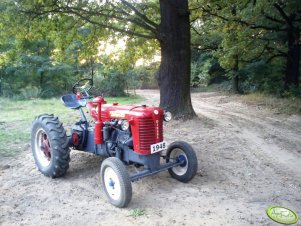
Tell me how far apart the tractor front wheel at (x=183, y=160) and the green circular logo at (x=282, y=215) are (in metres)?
1.33

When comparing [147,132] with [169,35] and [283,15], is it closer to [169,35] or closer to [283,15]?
[169,35]

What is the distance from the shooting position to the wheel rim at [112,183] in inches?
190

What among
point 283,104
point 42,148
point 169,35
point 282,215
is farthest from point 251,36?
point 282,215

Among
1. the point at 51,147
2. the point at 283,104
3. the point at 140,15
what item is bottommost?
the point at 283,104

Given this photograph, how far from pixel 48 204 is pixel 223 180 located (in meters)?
2.80

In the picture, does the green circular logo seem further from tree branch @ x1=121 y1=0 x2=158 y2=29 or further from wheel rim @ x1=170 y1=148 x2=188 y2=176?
tree branch @ x1=121 y1=0 x2=158 y2=29

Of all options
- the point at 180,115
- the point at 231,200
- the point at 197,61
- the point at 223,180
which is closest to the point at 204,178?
the point at 223,180

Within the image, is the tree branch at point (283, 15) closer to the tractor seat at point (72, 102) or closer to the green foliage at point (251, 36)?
the green foliage at point (251, 36)

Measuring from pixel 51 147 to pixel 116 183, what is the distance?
153cm

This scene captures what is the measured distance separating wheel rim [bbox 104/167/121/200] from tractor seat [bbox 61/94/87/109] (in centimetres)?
198

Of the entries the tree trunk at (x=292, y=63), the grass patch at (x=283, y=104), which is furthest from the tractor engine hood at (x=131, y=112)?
the tree trunk at (x=292, y=63)

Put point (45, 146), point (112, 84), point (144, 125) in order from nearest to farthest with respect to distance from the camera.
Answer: point (144, 125)
point (45, 146)
point (112, 84)

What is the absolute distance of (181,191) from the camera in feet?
17.1

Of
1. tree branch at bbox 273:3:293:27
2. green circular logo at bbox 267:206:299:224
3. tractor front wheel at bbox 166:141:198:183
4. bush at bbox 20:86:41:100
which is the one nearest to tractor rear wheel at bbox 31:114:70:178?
tractor front wheel at bbox 166:141:198:183
